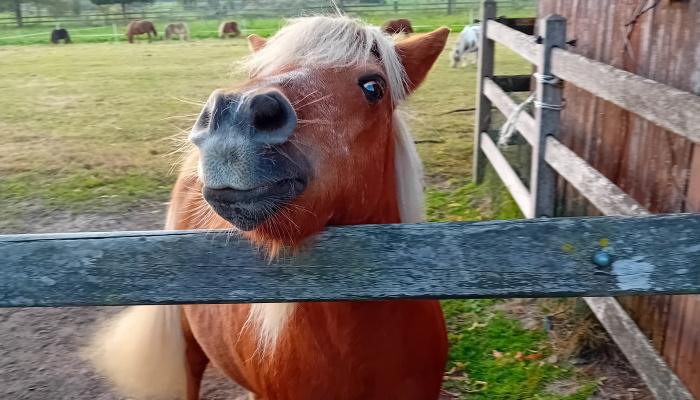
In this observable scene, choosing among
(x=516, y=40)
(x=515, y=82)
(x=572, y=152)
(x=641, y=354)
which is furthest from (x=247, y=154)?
(x=515, y=82)

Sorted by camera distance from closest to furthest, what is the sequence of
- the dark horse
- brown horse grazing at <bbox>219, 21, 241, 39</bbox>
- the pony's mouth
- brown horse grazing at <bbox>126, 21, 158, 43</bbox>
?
the pony's mouth, brown horse grazing at <bbox>219, 21, 241, 39</bbox>, the dark horse, brown horse grazing at <bbox>126, 21, 158, 43</bbox>

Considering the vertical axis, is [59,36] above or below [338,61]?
below

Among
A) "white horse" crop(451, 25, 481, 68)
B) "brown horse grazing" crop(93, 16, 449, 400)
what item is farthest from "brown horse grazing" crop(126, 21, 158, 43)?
"brown horse grazing" crop(93, 16, 449, 400)

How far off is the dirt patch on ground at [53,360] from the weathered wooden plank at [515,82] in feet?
13.6

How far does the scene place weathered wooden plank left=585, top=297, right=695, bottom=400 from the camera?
261cm

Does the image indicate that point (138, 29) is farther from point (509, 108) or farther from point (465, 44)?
point (509, 108)

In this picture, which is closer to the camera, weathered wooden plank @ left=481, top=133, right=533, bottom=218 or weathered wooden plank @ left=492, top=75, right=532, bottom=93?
weathered wooden plank @ left=481, top=133, right=533, bottom=218

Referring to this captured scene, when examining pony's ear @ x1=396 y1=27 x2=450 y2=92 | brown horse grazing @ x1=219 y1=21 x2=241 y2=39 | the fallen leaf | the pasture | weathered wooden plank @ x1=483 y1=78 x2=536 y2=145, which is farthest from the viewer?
brown horse grazing @ x1=219 y1=21 x2=241 y2=39

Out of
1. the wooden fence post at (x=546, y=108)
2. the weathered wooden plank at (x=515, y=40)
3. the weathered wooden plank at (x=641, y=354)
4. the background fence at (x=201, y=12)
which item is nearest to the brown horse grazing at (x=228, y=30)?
the background fence at (x=201, y=12)

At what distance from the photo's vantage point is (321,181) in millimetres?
1632

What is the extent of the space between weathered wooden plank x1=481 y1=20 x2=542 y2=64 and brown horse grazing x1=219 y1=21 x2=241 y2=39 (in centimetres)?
1904

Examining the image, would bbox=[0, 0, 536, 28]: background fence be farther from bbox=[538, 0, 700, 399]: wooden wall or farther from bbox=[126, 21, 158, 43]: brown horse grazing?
bbox=[538, 0, 700, 399]: wooden wall

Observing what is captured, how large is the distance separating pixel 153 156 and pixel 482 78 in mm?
4789

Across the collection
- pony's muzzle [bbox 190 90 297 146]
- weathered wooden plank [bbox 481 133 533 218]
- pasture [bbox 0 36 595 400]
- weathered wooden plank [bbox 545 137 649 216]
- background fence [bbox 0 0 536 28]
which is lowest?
pasture [bbox 0 36 595 400]
